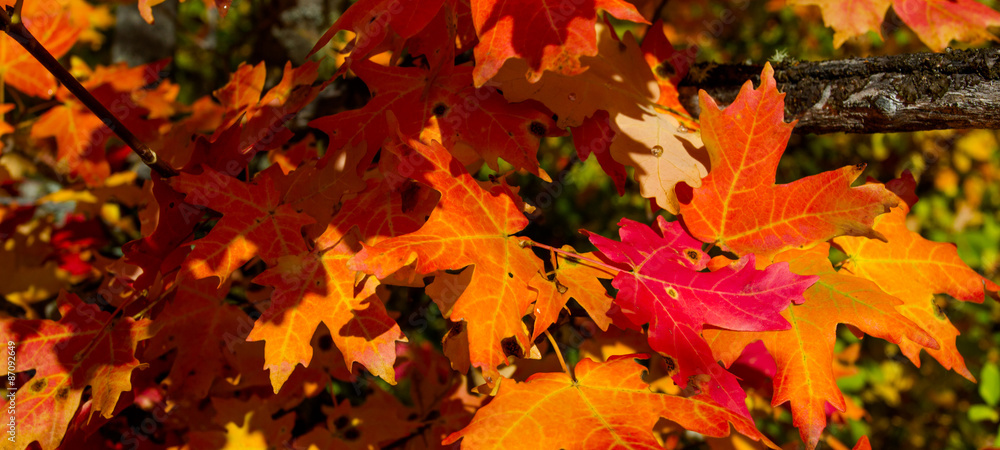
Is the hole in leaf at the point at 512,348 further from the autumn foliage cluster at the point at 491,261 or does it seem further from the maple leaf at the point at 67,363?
the maple leaf at the point at 67,363

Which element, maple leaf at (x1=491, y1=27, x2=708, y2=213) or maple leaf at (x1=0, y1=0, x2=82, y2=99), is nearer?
maple leaf at (x1=491, y1=27, x2=708, y2=213)

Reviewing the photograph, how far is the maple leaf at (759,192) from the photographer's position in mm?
875

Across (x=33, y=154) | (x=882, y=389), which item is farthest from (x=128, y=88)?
(x=882, y=389)

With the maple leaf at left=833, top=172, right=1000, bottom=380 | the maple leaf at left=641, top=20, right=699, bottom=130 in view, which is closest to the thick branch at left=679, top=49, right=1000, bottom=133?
the maple leaf at left=641, top=20, right=699, bottom=130

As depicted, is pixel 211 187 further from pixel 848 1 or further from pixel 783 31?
pixel 783 31

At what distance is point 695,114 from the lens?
119cm

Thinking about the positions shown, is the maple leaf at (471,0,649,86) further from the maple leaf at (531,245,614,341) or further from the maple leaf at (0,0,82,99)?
the maple leaf at (0,0,82,99)

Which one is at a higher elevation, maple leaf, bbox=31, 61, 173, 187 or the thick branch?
maple leaf, bbox=31, 61, 173, 187

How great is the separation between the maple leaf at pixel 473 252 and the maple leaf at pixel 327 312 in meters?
0.14

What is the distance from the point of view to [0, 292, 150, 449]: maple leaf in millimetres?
915

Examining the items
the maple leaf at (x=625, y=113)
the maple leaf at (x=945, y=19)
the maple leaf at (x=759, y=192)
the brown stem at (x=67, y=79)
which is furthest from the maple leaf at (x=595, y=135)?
the maple leaf at (x=945, y=19)

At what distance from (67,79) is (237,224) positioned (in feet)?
1.00

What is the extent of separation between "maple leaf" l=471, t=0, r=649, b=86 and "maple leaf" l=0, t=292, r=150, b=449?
72 cm

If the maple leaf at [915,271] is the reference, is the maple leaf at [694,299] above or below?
above
